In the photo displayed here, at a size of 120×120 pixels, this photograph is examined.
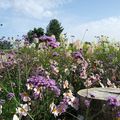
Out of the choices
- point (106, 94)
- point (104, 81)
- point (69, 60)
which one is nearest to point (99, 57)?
point (69, 60)

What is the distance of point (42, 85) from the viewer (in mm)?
4141

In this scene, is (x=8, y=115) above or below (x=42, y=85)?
below

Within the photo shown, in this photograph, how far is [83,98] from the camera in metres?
4.93

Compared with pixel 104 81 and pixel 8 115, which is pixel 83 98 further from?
pixel 104 81

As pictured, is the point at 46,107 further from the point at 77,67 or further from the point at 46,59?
the point at 46,59

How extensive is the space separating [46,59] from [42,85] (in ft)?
10.7

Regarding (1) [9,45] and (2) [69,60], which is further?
(1) [9,45]

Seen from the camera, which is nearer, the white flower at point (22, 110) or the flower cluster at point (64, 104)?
the white flower at point (22, 110)

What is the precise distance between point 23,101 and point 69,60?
2914 mm

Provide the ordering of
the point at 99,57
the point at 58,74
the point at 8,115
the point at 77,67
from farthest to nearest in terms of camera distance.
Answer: the point at 99,57
the point at 77,67
the point at 58,74
the point at 8,115

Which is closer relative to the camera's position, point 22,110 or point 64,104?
point 22,110

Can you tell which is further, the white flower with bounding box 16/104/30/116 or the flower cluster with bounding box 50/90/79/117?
the flower cluster with bounding box 50/90/79/117

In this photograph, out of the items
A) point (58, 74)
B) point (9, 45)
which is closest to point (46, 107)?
point (58, 74)

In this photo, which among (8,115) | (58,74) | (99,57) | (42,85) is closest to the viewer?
(42,85)
